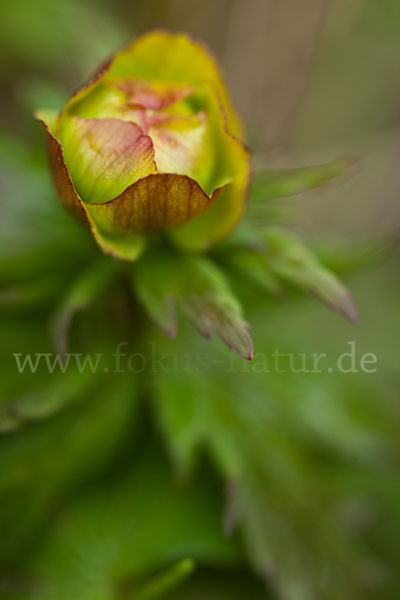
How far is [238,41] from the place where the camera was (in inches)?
99.7

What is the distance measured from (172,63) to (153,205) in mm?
278

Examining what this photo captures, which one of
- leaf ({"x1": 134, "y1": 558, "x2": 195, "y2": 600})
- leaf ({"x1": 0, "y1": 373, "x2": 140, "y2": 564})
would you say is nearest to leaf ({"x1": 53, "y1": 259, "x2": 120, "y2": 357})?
leaf ({"x1": 0, "y1": 373, "x2": 140, "y2": 564})

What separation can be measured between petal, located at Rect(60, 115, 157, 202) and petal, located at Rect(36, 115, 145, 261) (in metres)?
0.02

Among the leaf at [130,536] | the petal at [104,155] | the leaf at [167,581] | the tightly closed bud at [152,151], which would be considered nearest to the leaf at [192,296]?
the tightly closed bud at [152,151]

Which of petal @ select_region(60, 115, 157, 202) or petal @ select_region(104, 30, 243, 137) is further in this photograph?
petal @ select_region(104, 30, 243, 137)

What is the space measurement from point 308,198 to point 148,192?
1.83 m

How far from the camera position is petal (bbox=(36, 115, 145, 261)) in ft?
2.60

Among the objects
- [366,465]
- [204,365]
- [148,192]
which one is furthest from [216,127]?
[366,465]

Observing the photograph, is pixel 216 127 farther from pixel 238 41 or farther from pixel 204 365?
pixel 238 41

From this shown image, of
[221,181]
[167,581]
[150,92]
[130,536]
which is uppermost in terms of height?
[150,92]

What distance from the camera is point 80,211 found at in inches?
32.9

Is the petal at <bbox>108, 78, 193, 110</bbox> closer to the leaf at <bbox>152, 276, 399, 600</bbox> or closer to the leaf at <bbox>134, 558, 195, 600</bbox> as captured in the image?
the leaf at <bbox>152, 276, 399, 600</bbox>

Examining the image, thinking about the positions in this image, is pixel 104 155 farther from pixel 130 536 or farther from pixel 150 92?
pixel 130 536

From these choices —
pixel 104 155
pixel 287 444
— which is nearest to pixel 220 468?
pixel 287 444
